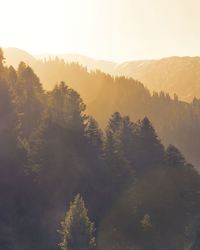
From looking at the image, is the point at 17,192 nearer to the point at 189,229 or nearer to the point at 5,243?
the point at 5,243

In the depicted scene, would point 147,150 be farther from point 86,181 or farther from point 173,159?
point 86,181

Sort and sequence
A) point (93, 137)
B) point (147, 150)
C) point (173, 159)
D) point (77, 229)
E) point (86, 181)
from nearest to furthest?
1. point (77, 229)
2. point (86, 181)
3. point (93, 137)
4. point (147, 150)
5. point (173, 159)

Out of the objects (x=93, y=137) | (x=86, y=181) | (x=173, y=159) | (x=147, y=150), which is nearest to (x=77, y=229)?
(x=86, y=181)

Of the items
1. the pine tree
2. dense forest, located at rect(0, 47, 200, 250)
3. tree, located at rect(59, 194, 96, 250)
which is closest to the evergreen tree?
dense forest, located at rect(0, 47, 200, 250)

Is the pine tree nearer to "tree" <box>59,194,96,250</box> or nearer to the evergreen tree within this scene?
the evergreen tree

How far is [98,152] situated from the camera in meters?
66.6

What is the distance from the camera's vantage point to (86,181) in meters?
62.1

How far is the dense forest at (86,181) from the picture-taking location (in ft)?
175

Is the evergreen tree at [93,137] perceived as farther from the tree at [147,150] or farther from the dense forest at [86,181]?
the tree at [147,150]

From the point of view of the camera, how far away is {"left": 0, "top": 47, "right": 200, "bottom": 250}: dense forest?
5347cm

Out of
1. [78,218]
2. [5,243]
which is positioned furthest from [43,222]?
[78,218]

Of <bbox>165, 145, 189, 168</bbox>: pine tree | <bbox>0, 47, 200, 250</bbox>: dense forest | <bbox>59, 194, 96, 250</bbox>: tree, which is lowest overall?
<bbox>59, 194, 96, 250</bbox>: tree

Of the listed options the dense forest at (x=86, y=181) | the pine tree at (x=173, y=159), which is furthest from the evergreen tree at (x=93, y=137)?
the pine tree at (x=173, y=159)

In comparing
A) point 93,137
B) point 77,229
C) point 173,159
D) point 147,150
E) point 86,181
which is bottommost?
point 77,229
